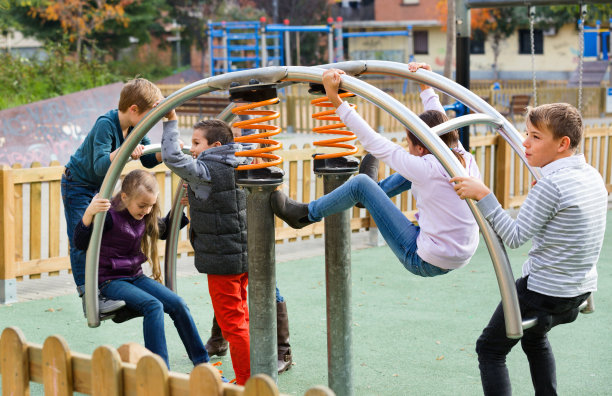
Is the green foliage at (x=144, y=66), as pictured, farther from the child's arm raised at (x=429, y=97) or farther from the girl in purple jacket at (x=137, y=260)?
the child's arm raised at (x=429, y=97)

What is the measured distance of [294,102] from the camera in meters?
22.3

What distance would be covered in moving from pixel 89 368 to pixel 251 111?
1370 millimetres

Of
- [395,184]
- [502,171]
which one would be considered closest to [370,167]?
[395,184]

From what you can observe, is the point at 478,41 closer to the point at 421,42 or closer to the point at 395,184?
the point at 421,42

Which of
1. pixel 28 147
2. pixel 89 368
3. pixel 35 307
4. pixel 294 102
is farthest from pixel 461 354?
pixel 294 102

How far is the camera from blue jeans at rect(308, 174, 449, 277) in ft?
11.7

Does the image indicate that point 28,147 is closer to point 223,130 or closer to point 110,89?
point 110,89

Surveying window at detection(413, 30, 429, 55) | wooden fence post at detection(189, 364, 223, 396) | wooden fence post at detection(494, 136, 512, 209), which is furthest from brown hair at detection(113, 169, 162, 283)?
window at detection(413, 30, 429, 55)

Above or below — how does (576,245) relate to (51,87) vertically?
below

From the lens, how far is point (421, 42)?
1882 inches

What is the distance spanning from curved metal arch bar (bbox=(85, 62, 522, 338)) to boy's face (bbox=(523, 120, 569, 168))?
17.8 inches

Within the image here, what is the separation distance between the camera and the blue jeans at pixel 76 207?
15.0 ft

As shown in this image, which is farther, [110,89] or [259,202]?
[110,89]

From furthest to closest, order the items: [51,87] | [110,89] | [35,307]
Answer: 1. [51,87]
2. [110,89]
3. [35,307]
